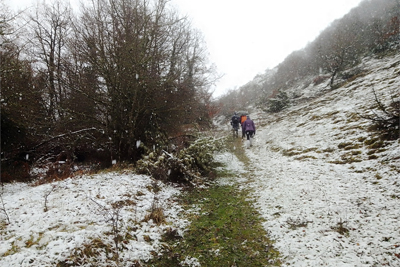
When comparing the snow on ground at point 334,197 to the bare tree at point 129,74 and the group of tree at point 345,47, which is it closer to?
the bare tree at point 129,74

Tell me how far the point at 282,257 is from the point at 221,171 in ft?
18.9

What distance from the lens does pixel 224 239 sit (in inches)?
177

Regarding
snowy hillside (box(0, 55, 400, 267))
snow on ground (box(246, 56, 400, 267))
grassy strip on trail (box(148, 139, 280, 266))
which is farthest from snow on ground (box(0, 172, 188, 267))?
snow on ground (box(246, 56, 400, 267))

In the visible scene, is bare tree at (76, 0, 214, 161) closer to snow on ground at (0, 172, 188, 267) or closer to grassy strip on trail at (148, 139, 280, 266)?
snow on ground at (0, 172, 188, 267)

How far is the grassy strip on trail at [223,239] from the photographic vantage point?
388 centimetres

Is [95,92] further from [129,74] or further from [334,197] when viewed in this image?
[334,197]

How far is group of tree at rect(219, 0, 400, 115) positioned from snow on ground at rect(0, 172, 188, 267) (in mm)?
20825

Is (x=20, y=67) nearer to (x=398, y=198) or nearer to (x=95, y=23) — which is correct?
(x=95, y=23)

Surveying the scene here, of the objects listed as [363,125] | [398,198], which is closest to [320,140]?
[363,125]

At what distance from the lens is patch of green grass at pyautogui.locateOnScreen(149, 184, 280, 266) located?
3879mm

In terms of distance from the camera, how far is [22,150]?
8891mm

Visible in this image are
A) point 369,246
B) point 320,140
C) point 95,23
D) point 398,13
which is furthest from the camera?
point 398,13

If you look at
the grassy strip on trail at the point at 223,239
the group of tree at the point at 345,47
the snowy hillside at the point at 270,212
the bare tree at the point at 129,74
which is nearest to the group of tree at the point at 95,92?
the bare tree at the point at 129,74

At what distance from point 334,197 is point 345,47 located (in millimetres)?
20027
